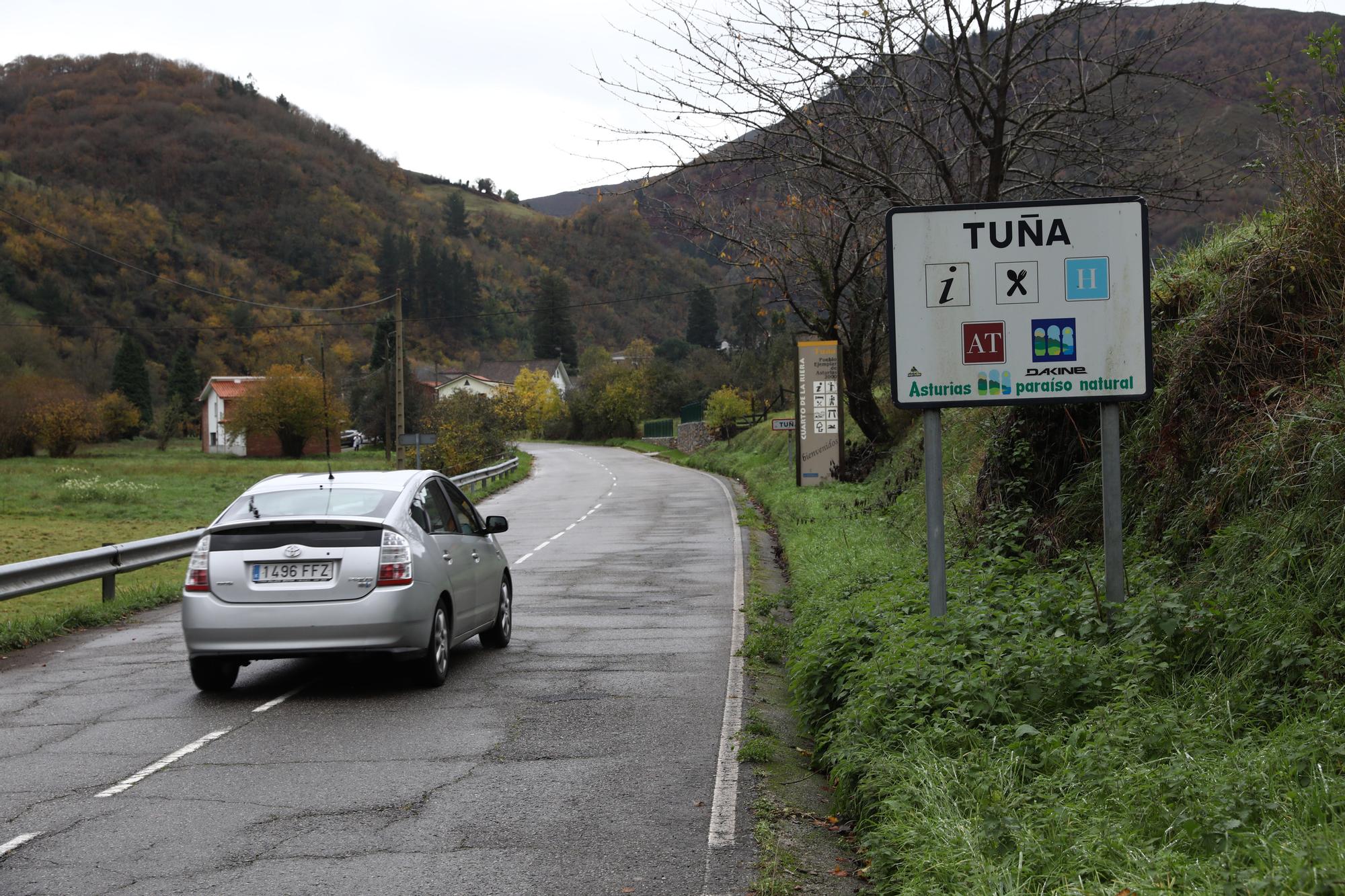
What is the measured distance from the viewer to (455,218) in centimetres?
17788

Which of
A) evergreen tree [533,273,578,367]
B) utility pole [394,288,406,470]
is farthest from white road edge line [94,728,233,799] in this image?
evergreen tree [533,273,578,367]

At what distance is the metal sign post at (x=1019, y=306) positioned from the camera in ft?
25.5

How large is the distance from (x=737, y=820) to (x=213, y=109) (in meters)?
186

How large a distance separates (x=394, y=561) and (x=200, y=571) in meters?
1.41

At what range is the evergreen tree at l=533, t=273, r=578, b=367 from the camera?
16525 cm

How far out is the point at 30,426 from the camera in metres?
73.6

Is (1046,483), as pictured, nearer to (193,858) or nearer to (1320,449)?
(1320,449)

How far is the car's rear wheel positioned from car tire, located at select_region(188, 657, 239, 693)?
1373 mm

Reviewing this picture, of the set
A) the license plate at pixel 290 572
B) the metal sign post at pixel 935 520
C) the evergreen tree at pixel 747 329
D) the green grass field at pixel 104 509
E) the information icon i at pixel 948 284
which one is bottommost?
the green grass field at pixel 104 509

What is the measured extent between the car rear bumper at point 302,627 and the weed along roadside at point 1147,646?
114 inches

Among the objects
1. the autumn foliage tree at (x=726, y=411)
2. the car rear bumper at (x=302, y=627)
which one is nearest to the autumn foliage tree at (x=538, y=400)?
the autumn foliage tree at (x=726, y=411)

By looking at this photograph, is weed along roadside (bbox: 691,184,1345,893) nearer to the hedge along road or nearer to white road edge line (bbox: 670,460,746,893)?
white road edge line (bbox: 670,460,746,893)

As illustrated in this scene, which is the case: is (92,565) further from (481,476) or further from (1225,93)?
(481,476)

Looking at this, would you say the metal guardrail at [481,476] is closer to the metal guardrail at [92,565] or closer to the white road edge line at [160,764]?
the metal guardrail at [92,565]
